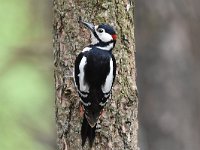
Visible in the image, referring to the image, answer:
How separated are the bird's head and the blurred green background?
435 cm

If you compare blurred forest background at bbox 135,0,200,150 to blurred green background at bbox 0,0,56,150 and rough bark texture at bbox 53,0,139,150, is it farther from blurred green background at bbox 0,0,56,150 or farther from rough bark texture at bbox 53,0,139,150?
rough bark texture at bbox 53,0,139,150

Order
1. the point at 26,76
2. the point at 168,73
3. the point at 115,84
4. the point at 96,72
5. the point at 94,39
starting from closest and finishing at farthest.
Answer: the point at 96,72 → the point at 94,39 → the point at 115,84 → the point at 168,73 → the point at 26,76

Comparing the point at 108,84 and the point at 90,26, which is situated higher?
the point at 90,26

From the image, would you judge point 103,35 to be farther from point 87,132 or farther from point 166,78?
point 166,78

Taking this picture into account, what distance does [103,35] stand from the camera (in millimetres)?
5363

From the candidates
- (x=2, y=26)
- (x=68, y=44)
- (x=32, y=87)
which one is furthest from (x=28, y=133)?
(x=68, y=44)

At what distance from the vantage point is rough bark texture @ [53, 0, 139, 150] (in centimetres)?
571

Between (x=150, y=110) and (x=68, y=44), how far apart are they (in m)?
2.87

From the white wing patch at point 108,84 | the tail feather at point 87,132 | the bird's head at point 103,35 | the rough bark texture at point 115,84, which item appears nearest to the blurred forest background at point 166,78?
the rough bark texture at point 115,84

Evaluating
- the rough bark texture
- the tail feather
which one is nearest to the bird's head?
the rough bark texture

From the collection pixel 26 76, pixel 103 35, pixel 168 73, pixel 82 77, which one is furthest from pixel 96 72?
pixel 26 76

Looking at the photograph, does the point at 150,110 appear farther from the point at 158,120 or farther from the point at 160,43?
the point at 160,43

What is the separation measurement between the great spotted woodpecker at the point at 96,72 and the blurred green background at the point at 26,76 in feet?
14.2

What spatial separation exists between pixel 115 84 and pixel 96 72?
1.88 feet
